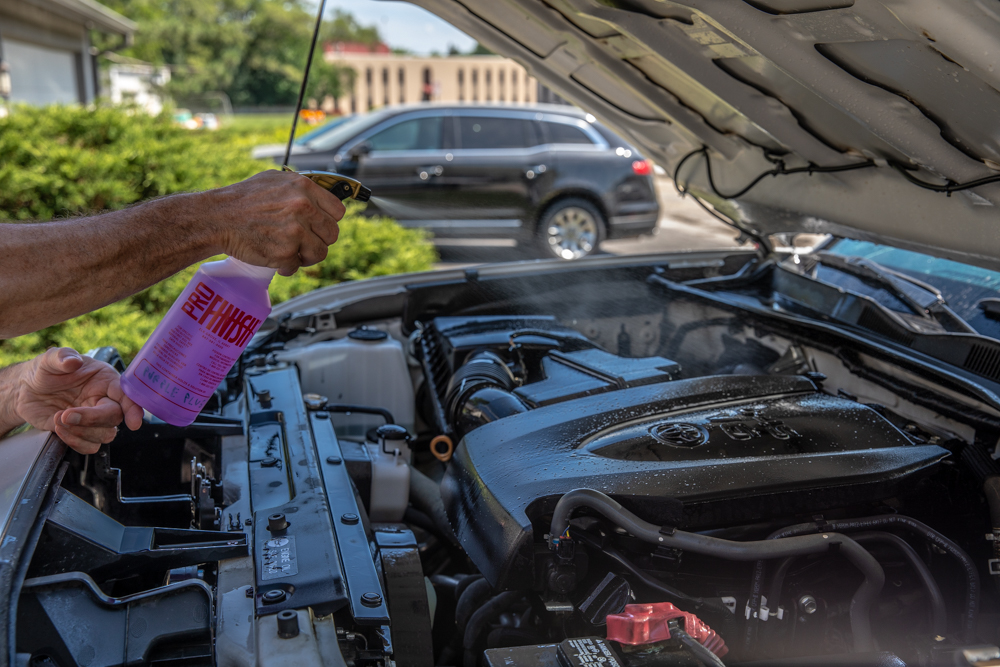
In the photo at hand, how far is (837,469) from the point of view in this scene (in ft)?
4.63

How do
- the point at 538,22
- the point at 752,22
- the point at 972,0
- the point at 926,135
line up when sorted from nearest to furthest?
1. the point at 972,0
2. the point at 752,22
3. the point at 926,135
4. the point at 538,22

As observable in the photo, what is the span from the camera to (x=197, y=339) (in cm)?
136

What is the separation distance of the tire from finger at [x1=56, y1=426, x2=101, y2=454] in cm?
689

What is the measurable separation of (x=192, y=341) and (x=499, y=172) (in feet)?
22.4

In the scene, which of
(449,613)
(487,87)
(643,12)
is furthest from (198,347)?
(487,87)

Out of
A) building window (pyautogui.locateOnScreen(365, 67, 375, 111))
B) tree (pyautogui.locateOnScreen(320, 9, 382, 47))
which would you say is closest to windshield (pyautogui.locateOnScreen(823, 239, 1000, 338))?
building window (pyautogui.locateOnScreen(365, 67, 375, 111))

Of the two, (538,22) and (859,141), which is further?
Result: (538,22)

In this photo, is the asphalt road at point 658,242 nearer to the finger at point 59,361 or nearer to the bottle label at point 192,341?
the bottle label at point 192,341

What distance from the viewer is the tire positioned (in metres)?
8.06

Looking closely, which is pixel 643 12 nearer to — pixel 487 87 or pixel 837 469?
pixel 837 469

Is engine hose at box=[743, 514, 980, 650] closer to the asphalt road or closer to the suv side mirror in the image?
the asphalt road

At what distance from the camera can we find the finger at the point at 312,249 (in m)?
1.33

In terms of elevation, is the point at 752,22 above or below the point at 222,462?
above

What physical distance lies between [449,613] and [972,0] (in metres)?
1.52
